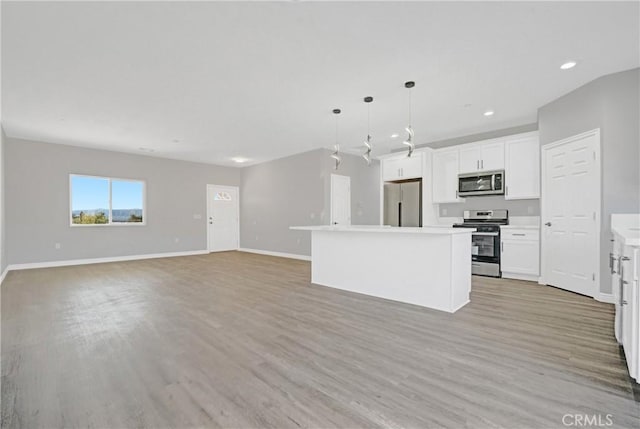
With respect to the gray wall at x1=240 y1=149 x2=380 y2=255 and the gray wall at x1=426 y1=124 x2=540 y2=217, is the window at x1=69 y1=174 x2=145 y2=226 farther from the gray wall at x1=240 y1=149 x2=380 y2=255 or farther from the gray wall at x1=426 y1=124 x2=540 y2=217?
the gray wall at x1=426 y1=124 x2=540 y2=217

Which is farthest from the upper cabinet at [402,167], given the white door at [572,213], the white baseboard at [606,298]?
the white baseboard at [606,298]

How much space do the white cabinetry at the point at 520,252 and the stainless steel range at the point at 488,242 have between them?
9 cm

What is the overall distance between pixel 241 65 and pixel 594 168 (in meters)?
4.55

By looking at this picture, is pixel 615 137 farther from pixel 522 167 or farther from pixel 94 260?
pixel 94 260

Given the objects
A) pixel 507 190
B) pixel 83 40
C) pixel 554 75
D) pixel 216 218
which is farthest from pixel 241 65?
pixel 216 218

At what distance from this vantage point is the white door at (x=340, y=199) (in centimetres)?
721

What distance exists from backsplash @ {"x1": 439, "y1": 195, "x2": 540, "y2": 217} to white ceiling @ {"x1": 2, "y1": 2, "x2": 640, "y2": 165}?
141cm

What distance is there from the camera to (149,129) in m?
5.32

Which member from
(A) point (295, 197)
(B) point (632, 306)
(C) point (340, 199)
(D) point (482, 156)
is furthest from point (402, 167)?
(B) point (632, 306)

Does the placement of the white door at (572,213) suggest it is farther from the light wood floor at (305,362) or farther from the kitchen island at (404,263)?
the kitchen island at (404,263)

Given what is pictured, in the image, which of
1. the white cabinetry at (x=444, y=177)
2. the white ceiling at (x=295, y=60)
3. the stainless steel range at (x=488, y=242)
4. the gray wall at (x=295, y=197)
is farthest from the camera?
the gray wall at (x=295, y=197)

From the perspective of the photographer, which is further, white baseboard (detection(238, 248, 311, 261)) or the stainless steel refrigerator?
white baseboard (detection(238, 248, 311, 261))

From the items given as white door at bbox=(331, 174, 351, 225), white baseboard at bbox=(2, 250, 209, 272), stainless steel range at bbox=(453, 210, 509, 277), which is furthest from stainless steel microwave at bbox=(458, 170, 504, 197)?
white baseboard at bbox=(2, 250, 209, 272)

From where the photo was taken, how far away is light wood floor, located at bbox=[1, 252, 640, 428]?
1593 millimetres
